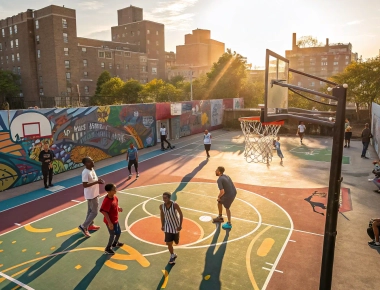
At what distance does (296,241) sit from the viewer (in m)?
9.59

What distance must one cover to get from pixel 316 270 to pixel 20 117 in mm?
15467

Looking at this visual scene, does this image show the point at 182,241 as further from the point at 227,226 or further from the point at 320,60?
the point at 320,60

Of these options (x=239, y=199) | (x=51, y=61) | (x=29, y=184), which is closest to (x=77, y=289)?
(x=239, y=199)

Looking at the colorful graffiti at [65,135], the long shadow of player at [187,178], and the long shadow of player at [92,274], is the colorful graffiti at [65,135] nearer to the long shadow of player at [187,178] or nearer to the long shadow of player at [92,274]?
the long shadow of player at [187,178]

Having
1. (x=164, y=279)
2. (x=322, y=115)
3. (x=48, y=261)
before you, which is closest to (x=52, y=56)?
(x=48, y=261)

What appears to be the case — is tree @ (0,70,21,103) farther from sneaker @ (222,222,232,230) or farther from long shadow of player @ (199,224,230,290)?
long shadow of player @ (199,224,230,290)

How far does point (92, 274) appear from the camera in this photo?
8.00 m

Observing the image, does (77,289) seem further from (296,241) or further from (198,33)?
(198,33)

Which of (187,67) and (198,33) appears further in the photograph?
(198,33)

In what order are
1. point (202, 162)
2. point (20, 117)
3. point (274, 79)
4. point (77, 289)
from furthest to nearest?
1. point (202, 162)
2. point (20, 117)
3. point (77, 289)
4. point (274, 79)

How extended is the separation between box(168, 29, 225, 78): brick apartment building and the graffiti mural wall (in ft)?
284

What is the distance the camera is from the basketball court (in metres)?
7.64

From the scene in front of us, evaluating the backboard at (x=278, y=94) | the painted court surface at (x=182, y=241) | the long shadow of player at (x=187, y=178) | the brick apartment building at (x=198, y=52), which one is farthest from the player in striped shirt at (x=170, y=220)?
the brick apartment building at (x=198, y=52)

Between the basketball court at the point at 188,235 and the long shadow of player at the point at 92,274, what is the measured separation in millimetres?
26
